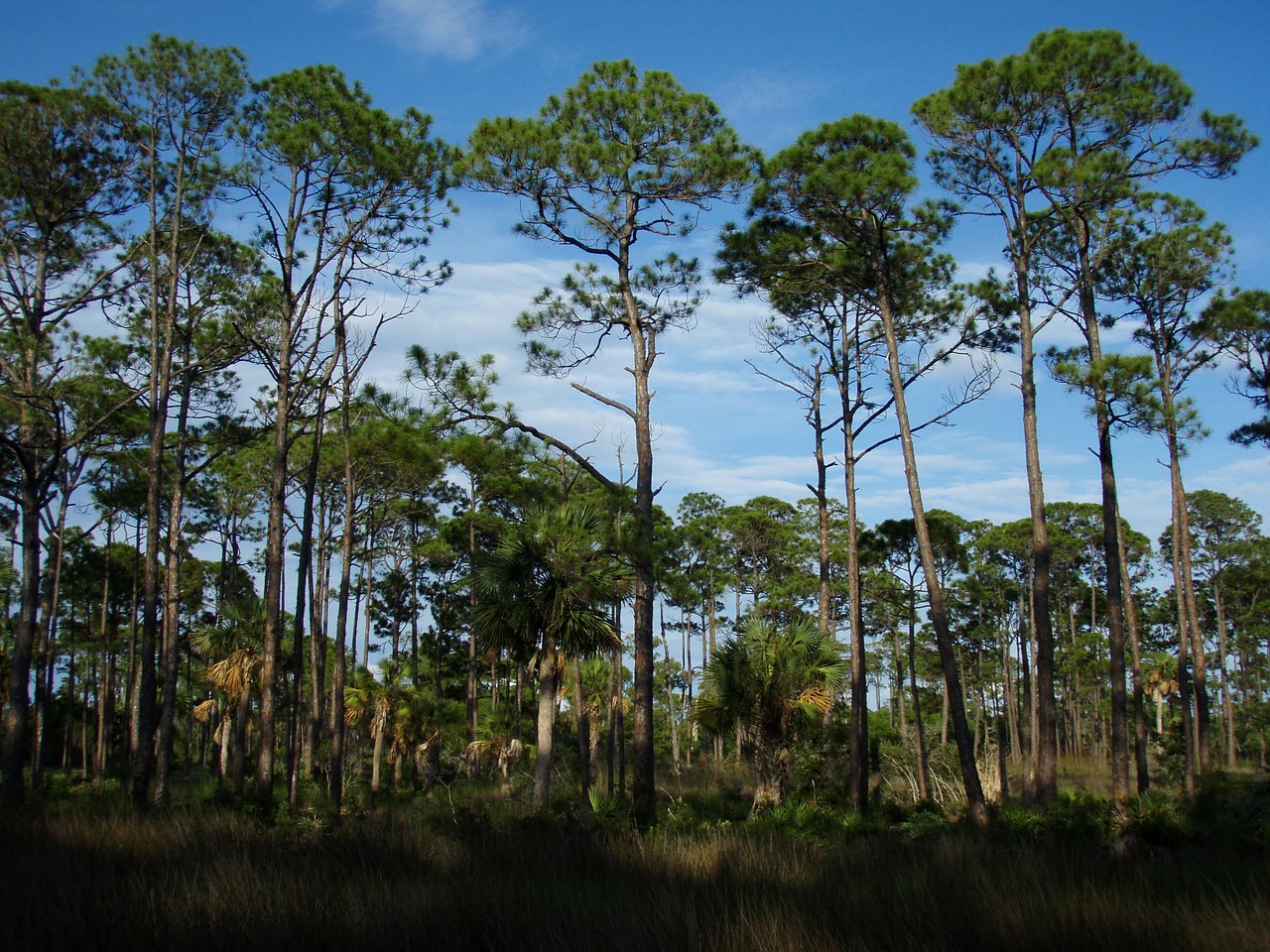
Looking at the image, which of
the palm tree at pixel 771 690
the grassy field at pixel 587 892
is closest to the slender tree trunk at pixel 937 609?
the palm tree at pixel 771 690

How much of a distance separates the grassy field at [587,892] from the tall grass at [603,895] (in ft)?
0.06

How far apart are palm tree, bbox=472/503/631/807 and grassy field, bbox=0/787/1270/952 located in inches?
300

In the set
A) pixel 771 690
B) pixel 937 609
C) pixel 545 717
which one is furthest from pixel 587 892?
pixel 545 717

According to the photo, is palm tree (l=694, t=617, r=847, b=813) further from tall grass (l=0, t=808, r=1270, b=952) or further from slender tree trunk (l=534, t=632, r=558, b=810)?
tall grass (l=0, t=808, r=1270, b=952)

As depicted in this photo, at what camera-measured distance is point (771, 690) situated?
1780 centimetres

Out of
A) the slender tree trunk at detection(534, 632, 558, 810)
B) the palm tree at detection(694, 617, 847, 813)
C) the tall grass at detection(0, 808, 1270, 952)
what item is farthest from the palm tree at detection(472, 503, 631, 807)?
the tall grass at detection(0, 808, 1270, 952)

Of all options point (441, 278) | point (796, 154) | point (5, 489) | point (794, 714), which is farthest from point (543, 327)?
point (5, 489)

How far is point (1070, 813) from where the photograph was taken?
13516 mm

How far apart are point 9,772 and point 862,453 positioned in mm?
17500

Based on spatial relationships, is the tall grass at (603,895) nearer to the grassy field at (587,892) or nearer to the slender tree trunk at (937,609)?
the grassy field at (587,892)

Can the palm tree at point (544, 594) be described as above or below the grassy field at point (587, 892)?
above

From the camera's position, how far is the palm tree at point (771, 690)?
17766mm

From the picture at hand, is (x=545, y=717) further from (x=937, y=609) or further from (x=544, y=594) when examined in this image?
(x=937, y=609)

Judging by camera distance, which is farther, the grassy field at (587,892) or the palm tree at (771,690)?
the palm tree at (771,690)
